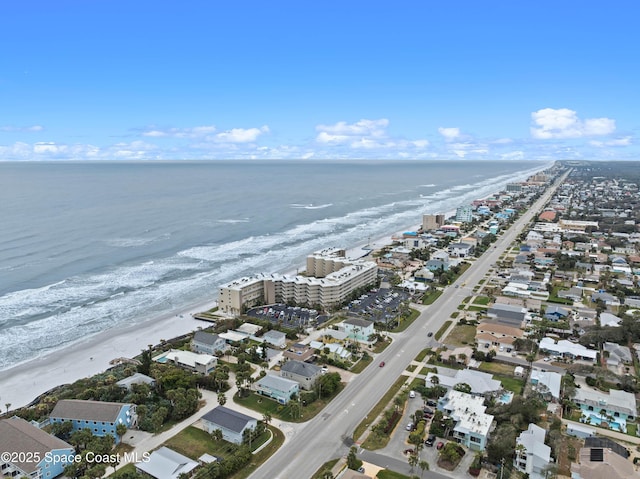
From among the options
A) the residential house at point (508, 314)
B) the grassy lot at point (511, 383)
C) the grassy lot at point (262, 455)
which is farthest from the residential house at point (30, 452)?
the residential house at point (508, 314)

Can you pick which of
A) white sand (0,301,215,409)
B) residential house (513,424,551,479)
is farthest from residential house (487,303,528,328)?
white sand (0,301,215,409)

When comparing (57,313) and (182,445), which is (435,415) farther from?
(57,313)

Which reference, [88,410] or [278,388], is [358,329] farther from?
[88,410]

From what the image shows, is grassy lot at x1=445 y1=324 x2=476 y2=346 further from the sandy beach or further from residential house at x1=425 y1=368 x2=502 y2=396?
the sandy beach

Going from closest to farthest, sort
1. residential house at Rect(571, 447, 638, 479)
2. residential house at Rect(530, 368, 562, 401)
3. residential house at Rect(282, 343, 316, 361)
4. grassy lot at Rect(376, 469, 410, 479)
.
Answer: residential house at Rect(571, 447, 638, 479) → grassy lot at Rect(376, 469, 410, 479) → residential house at Rect(530, 368, 562, 401) → residential house at Rect(282, 343, 316, 361)

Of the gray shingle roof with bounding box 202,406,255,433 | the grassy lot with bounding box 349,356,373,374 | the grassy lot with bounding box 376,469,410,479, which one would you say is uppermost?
the gray shingle roof with bounding box 202,406,255,433

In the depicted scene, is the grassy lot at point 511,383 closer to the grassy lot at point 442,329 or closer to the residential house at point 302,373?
the grassy lot at point 442,329

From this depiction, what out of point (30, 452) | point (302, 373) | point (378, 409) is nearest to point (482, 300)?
point (378, 409)
